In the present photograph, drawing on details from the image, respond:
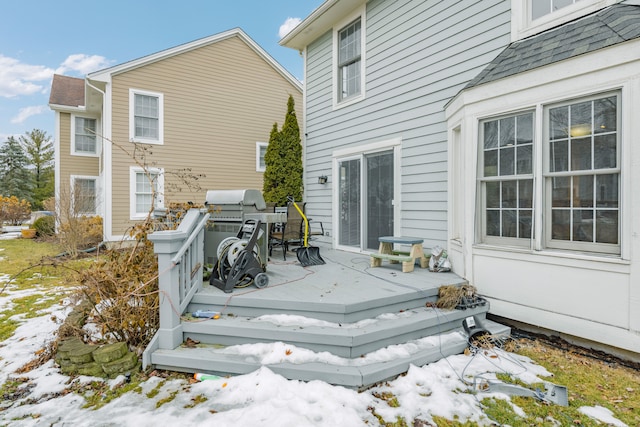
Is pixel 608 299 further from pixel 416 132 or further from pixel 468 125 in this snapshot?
pixel 416 132

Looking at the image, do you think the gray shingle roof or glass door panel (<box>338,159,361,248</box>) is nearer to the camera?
the gray shingle roof

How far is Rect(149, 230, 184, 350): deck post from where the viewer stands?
2.96 meters

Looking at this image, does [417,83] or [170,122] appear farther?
[170,122]

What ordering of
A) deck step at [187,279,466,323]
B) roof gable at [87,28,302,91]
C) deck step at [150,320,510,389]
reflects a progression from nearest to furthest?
1. deck step at [150,320,510,389]
2. deck step at [187,279,466,323]
3. roof gable at [87,28,302,91]

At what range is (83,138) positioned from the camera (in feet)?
44.3

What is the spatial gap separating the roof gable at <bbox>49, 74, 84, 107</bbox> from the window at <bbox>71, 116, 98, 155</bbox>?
618mm

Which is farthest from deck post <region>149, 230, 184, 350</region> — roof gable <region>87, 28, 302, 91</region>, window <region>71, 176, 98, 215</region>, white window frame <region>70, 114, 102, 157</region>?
white window frame <region>70, 114, 102, 157</region>

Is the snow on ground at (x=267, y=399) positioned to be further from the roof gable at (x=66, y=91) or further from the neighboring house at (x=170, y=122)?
the roof gable at (x=66, y=91)

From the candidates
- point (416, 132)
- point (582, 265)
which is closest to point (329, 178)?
point (416, 132)

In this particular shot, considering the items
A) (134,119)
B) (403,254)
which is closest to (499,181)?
(403,254)

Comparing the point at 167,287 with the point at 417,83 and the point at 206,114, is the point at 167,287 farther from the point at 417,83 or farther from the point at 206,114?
the point at 206,114

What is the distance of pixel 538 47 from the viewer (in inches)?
145

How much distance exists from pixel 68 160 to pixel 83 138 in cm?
108

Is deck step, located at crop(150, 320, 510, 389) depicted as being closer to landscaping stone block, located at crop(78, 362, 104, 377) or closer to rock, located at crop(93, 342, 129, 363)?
rock, located at crop(93, 342, 129, 363)
